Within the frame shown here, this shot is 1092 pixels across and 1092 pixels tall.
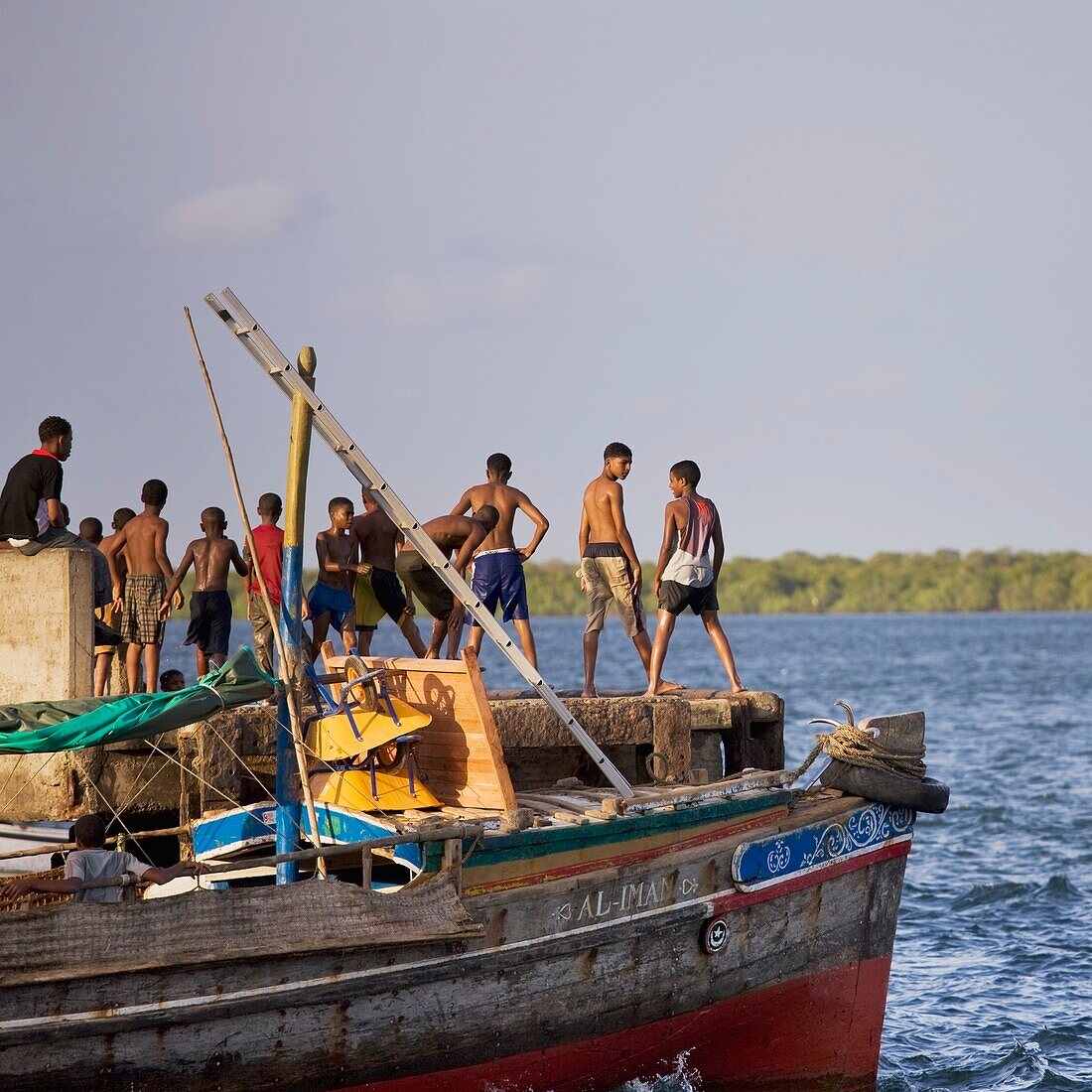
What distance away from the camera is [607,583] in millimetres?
12711

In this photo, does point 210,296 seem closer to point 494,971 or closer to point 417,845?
point 417,845

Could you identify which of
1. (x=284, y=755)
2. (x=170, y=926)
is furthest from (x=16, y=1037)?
(x=284, y=755)

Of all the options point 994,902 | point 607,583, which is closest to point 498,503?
point 607,583

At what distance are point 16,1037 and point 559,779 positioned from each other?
186 inches

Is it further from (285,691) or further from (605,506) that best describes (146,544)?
(285,691)

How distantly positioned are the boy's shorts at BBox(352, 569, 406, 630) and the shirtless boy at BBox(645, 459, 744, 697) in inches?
86.4

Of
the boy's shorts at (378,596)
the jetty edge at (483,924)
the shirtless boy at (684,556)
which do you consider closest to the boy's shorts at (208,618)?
the boy's shorts at (378,596)

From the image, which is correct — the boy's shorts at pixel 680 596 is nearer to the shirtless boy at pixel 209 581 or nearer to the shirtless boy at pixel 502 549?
the shirtless boy at pixel 502 549

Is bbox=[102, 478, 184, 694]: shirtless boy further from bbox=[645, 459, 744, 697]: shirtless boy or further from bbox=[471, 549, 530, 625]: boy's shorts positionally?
bbox=[645, 459, 744, 697]: shirtless boy

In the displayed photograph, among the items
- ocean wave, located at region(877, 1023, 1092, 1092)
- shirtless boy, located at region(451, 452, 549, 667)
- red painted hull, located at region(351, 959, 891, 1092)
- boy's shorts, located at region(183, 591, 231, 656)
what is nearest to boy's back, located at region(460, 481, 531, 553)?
shirtless boy, located at region(451, 452, 549, 667)

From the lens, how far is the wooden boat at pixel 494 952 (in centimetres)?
732

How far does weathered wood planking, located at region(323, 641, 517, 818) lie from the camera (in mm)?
8961

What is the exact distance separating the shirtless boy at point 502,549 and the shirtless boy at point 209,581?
231 cm

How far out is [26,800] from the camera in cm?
1008
